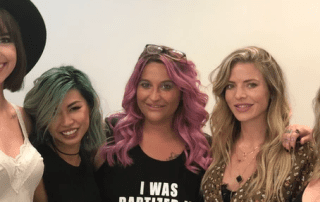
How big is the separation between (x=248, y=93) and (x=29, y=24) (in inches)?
42.4

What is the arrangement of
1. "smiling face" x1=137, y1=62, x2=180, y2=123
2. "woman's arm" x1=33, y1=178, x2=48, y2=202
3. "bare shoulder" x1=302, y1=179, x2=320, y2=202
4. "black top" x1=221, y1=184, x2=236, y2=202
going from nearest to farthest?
"bare shoulder" x1=302, y1=179, x2=320, y2=202 → "black top" x1=221, y1=184, x2=236, y2=202 → "woman's arm" x1=33, y1=178, x2=48, y2=202 → "smiling face" x1=137, y1=62, x2=180, y2=123

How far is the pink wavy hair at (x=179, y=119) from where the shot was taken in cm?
206

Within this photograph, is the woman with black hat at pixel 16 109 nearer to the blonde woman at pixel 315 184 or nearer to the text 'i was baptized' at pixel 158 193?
the text 'i was baptized' at pixel 158 193

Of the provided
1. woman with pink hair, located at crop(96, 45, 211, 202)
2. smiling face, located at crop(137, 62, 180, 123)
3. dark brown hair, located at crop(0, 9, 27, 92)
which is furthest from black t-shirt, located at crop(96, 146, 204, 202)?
dark brown hair, located at crop(0, 9, 27, 92)

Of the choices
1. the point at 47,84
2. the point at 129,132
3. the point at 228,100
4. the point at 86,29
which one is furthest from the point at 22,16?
the point at 86,29

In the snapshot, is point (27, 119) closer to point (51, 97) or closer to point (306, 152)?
point (51, 97)

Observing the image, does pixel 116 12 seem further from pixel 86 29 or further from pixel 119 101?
pixel 119 101

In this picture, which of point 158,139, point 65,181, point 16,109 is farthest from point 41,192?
point 158,139

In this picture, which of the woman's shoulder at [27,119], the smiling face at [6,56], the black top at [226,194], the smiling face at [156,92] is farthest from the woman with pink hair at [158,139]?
the smiling face at [6,56]

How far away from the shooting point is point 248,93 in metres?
1.88

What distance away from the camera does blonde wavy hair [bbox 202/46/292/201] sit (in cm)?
176

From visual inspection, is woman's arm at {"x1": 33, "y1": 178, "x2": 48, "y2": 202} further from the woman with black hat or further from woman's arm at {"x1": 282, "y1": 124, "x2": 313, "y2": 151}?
woman's arm at {"x1": 282, "y1": 124, "x2": 313, "y2": 151}

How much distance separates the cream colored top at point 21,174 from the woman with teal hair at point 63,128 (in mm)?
134

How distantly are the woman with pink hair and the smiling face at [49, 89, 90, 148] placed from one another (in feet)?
0.64
